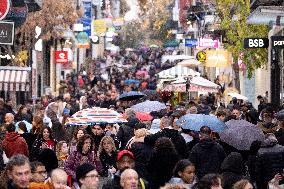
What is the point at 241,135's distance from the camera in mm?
18391

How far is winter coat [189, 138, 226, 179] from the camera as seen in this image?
16.5 meters

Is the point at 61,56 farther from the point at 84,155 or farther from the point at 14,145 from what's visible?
the point at 84,155

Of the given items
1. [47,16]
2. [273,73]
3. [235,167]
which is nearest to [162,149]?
[235,167]

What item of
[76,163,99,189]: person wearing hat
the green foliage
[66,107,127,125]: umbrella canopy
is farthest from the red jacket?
the green foliage

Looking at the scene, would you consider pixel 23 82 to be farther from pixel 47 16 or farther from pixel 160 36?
pixel 160 36

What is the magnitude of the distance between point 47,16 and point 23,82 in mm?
18788

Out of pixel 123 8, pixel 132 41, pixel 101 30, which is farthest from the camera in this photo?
pixel 123 8

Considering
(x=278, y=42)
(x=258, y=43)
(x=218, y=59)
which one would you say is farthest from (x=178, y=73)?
(x=278, y=42)

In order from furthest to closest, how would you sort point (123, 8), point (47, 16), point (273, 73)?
point (123, 8)
point (47, 16)
point (273, 73)

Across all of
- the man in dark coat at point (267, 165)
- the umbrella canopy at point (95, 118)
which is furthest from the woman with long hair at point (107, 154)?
the umbrella canopy at point (95, 118)

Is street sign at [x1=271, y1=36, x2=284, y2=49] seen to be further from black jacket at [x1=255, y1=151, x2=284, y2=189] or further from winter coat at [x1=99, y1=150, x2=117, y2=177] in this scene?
black jacket at [x1=255, y1=151, x2=284, y2=189]

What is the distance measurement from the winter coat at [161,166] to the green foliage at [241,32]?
25.3 metres

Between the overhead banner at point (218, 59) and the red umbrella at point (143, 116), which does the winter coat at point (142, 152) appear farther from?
the overhead banner at point (218, 59)

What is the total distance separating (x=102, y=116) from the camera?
23.5 m
